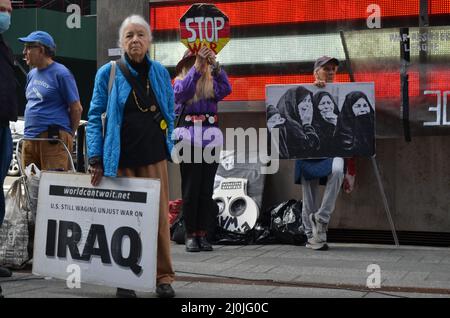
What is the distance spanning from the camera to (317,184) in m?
7.78

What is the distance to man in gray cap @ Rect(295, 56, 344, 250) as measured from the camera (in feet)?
25.0

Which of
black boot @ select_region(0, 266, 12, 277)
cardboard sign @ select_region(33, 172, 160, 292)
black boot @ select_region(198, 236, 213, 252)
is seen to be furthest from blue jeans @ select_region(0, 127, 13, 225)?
black boot @ select_region(198, 236, 213, 252)

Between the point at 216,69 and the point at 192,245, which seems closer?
the point at 216,69

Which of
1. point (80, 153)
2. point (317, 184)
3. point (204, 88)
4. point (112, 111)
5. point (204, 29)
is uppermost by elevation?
point (204, 29)

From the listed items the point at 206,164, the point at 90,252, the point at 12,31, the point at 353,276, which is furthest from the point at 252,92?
the point at 12,31

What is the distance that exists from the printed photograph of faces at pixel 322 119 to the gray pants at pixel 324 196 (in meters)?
0.18

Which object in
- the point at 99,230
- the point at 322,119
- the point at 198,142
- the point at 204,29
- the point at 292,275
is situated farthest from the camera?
the point at 322,119

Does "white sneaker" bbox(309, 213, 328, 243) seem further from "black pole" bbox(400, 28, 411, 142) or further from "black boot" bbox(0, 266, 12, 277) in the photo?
"black boot" bbox(0, 266, 12, 277)

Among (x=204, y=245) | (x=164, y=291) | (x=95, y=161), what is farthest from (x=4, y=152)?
(x=204, y=245)

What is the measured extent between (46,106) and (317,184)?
2.78 metres

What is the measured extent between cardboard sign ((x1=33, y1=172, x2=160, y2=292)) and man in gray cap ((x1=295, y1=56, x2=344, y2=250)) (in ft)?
9.77

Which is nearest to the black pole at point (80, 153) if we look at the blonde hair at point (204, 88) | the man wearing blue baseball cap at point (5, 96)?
the blonde hair at point (204, 88)

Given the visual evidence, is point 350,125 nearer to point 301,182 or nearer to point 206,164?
→ point 301,182

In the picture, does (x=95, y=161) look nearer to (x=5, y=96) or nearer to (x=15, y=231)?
(x=5, y=96)
